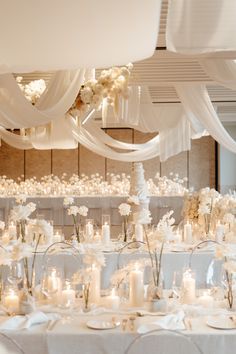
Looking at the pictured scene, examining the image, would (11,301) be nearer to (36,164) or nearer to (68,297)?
(68,297)

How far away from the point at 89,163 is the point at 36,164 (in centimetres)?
143

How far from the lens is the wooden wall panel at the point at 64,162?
14.6 metres

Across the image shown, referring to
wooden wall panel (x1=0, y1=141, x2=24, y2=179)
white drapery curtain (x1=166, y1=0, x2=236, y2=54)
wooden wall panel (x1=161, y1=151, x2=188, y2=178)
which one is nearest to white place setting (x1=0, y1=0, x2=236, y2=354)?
white drapery curtain (x1=166, y1=0, x2=236, y2=54)

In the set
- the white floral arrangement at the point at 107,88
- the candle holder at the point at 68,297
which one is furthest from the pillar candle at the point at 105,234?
the candle holder at the point at 68,297

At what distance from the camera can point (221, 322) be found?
3158mm

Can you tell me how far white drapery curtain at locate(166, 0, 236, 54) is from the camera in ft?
8.93

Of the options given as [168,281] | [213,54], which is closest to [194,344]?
[213,54]

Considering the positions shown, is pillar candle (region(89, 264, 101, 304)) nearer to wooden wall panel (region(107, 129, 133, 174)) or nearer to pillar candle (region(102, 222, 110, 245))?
pillar candle (region(102, 222, 110, 245))

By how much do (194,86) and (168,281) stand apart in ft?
6.93

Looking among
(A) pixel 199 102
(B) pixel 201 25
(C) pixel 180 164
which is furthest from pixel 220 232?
(C) pixel 180 164

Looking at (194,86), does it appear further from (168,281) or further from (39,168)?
(39,168)

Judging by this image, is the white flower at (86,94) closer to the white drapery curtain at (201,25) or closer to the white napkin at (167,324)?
the white drapery curtain at (201,25)

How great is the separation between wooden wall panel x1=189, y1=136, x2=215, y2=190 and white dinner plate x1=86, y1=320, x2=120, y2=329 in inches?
454

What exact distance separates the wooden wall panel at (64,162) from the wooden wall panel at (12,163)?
35.0 inches
